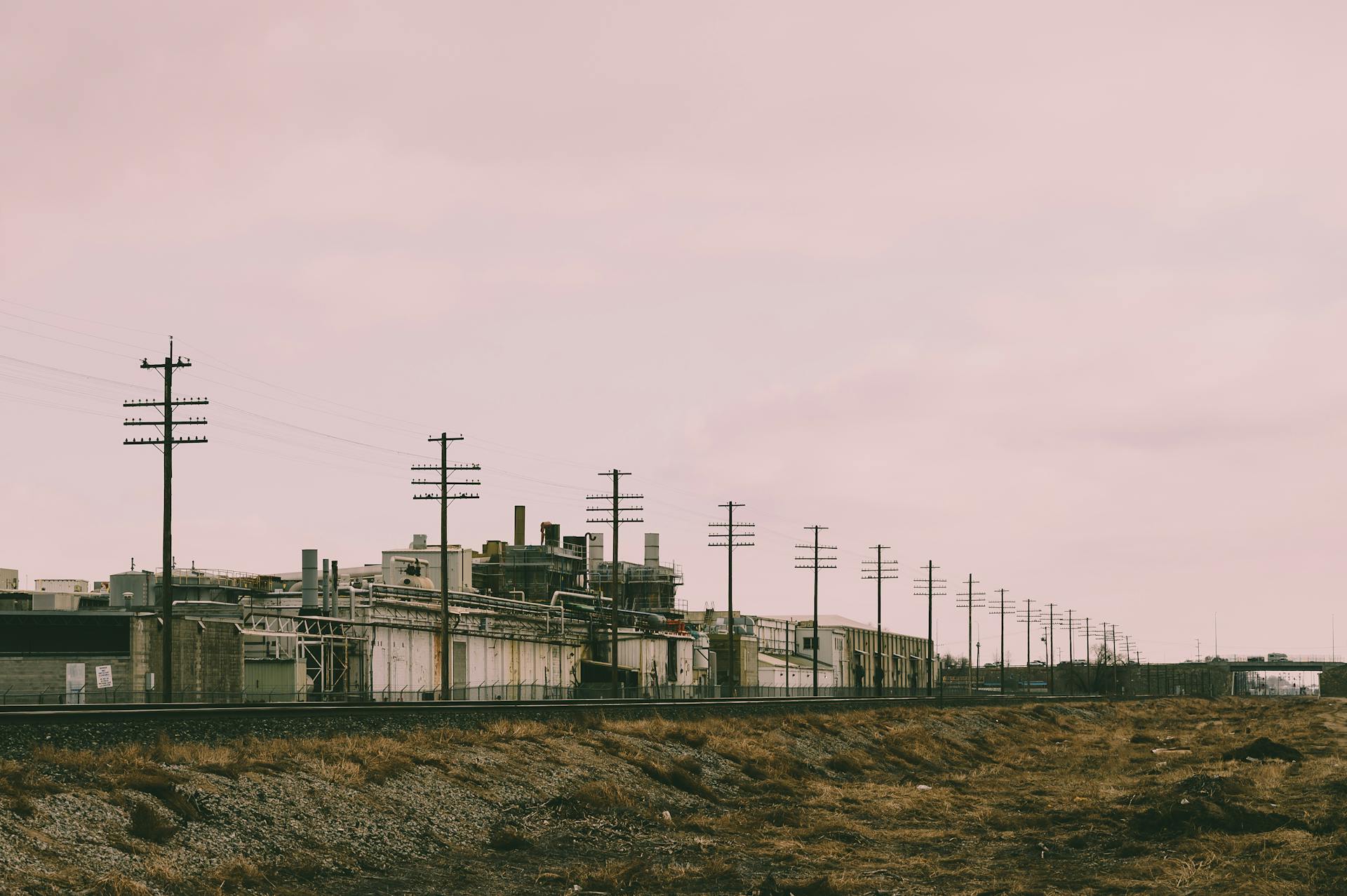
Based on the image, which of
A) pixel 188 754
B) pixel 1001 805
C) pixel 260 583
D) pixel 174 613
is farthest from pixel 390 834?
pixel 260 583

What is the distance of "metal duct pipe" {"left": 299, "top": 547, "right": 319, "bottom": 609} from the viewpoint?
212ft

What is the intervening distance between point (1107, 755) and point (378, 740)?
34787mm

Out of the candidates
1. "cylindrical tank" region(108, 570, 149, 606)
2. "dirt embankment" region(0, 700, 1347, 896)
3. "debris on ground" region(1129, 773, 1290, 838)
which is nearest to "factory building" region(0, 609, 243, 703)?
"cylindrical tank" region(108, 570, 149, 606)

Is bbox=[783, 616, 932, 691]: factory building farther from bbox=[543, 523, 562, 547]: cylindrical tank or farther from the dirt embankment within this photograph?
the dirt embankment

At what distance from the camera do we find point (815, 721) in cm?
5150

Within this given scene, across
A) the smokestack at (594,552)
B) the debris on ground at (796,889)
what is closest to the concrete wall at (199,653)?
the debris on ground at (796,889)

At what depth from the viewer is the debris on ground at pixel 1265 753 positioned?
1886 inches

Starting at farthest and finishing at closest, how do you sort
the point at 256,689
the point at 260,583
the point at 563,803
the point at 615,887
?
the point at 260,583 < the point at 256,689 < the point at 563,803 < the point at 615,887

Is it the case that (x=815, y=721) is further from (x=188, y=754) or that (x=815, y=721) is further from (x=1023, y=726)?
(x=188, y=754)

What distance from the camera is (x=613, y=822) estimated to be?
90.8ft

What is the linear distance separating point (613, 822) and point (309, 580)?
132ft

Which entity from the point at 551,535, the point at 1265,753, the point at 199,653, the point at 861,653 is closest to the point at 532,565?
the point at 551,535

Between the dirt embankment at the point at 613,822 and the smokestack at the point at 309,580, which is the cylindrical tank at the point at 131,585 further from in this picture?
the dirt embankment at the point at 613,822

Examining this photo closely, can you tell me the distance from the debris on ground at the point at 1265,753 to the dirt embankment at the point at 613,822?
5562 millimetres
